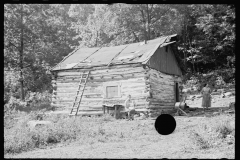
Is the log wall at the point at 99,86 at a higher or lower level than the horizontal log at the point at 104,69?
lower

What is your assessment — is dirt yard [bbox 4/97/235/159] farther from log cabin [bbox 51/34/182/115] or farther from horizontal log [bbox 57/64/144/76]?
horizontal log [bbox 57/64/144/76]

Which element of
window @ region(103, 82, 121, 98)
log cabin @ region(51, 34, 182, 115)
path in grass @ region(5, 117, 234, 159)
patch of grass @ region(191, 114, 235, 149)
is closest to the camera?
path in grass @ region(5, 117, 234, 159)

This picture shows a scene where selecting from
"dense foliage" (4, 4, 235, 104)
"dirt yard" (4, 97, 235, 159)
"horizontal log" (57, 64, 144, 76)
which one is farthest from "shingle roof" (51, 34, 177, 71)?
"dirt yard" (4, 97, 235, 159)

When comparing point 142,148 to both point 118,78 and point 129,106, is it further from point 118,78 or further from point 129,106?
point 118,78

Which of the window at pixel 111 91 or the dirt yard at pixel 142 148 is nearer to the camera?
the dirt yard at pixel 142 148

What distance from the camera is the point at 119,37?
93.4 feet

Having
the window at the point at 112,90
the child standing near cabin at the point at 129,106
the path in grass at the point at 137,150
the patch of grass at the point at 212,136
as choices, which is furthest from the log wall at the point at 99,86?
the path in grass at the point at 137,150

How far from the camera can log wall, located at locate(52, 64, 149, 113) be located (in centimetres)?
1608

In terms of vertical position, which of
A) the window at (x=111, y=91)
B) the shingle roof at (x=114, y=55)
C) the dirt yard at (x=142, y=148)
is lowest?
the dirt yard at (x=142, y=148)

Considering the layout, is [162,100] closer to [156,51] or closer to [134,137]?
[156,51]

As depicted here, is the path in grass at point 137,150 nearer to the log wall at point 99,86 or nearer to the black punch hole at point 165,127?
the black punch hole at point 165,127

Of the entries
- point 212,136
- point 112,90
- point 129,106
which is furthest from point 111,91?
point 212,136

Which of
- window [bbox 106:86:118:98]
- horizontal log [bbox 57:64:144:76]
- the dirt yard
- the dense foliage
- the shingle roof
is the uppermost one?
the dense foliage

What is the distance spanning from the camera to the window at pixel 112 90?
16422 mm
